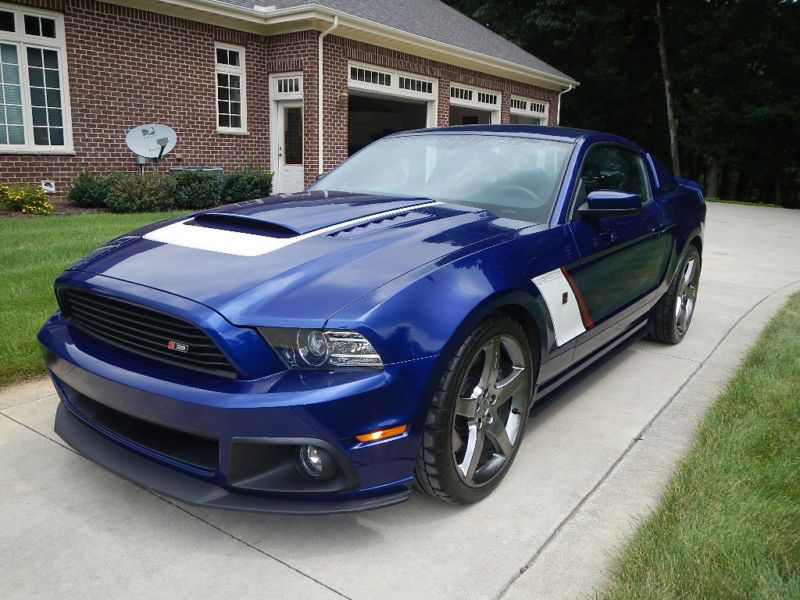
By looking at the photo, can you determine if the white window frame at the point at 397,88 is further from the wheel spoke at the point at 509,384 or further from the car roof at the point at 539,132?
the wheel spoke at the point at 509,384

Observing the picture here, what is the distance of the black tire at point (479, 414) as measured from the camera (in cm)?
242

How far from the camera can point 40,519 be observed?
258 cm

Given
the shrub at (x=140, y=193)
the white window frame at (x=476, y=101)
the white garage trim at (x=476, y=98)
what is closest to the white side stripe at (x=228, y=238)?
the shrub at (x=140, y=193)

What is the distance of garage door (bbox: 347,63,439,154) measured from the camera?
1571 centimetres

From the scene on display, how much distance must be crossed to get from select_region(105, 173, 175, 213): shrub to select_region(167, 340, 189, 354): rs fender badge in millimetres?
8782

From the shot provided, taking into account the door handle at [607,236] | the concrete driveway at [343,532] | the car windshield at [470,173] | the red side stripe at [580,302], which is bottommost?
the concrete driveway at [343,532]

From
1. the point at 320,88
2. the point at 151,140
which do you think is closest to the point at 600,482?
the point at 151,140

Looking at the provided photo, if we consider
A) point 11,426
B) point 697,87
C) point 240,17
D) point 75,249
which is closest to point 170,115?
point 240,17

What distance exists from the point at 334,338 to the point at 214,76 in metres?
12.9

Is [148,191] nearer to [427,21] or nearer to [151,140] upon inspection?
[151,140]

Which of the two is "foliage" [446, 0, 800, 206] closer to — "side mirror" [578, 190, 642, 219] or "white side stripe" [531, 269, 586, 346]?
"side mirror" [578, 190, 642, 219]

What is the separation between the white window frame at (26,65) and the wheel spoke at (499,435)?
10.8 m

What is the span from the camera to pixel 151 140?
39.3 feet

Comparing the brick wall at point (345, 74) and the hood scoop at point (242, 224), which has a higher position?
the brick wall at point (345, 74)
